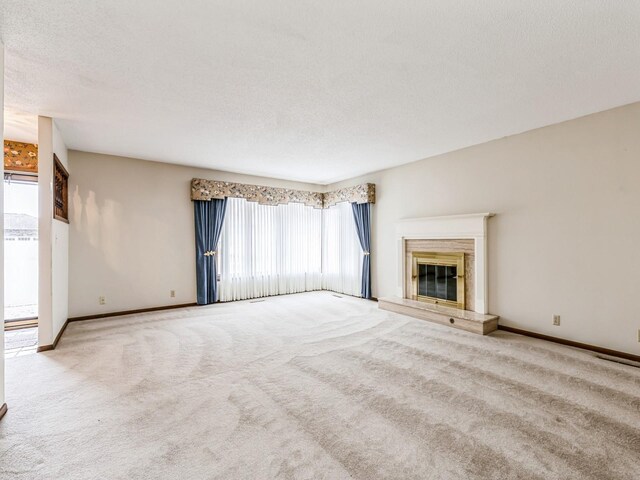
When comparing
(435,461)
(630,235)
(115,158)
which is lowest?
(435,461)

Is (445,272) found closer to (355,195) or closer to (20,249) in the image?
(355,195)

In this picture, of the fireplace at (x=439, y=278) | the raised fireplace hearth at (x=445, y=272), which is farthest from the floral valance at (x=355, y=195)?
the fireplace at (x=439, y=278)

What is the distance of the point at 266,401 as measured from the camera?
2324 millimetres

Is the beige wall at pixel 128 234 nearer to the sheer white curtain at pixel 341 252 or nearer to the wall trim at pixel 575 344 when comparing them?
the sheer white curtain at pixel 341 252

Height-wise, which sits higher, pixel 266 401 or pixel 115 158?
pixel 115 158

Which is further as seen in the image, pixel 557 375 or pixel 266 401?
pixel 557 375

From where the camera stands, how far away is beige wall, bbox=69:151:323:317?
459 centimetres

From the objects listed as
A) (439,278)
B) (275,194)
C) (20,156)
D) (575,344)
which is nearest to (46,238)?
(20,156)

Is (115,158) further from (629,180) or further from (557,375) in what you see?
(629,180)

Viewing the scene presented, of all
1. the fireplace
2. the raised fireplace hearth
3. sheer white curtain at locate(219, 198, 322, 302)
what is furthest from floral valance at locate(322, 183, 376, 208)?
the fireplace

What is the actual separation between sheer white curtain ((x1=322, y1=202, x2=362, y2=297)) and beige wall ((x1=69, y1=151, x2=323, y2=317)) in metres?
2.80

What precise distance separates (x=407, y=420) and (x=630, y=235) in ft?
9.96

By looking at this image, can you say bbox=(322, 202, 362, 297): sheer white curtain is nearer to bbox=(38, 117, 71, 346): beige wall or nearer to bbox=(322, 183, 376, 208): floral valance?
bbox=(322, 183, 376, 208): floral valance

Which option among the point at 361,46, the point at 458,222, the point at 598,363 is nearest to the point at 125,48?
the point at 361,46
